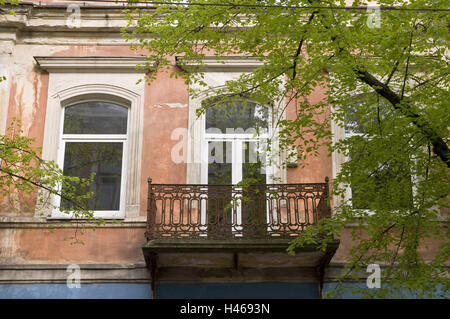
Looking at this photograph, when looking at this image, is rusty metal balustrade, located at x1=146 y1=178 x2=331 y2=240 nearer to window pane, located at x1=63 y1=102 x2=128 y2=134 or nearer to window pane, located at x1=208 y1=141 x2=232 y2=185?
window pane, located at x1=208 y1=141 x2=232 y2=185

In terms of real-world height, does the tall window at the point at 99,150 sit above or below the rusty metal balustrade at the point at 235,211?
above

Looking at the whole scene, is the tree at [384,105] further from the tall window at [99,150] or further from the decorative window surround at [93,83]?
the tall window at [99,150]

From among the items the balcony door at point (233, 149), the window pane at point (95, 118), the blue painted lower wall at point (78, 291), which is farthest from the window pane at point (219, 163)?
the blue painted lower wall at point (78, 291)

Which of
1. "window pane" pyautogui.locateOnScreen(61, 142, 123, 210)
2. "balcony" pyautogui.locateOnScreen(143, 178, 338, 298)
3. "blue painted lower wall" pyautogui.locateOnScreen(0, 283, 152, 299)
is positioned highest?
"window pane" pyautogui.locateOnScreen(61, 142, 123, 210)

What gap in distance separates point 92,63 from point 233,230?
4.22m

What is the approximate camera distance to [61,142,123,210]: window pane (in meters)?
10.4

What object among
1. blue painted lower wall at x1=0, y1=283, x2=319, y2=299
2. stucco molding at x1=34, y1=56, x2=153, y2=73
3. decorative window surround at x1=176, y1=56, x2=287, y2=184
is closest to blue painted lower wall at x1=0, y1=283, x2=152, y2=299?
blue painted lower wall at x1=0, y1=283, x2=319, y2=299

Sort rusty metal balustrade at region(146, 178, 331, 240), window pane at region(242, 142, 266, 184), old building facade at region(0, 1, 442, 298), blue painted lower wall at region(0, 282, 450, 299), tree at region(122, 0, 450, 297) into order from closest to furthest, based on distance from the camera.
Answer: tree at region(122, 0, 450, 297), rusty metal balustrade at region(146, 178, 331, 240), old building facade at region(0, 1, 442, 298), blue painted lower wall at region(0, 282, 450, 299), window pane at region(242, 142, 266, 184)

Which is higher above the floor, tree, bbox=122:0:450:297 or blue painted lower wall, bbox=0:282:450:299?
tree, bbox=122:0:450:297

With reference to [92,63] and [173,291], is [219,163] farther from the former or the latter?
[92,63]

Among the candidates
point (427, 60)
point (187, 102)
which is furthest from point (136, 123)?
point (427, 60)

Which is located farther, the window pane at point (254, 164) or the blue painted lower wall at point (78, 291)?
the window pane at point (254, 164)

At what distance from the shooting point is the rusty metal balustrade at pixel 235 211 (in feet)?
29.6
